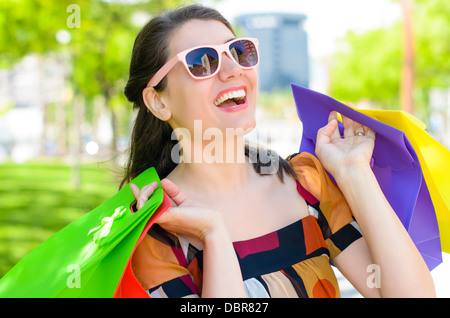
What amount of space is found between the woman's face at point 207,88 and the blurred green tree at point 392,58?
1182cm

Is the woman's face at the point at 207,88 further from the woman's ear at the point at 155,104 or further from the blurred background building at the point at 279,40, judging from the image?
the blurred background building at the point at 279,40

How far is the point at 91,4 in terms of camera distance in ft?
32.0

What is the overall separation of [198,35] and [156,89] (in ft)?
0.92

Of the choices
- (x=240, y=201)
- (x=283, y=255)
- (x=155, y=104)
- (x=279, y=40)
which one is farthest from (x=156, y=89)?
(x=279, y=40)

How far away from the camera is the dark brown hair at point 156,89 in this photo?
1.94 m

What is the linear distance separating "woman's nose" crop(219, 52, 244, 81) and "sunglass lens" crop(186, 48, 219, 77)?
30 millimetres

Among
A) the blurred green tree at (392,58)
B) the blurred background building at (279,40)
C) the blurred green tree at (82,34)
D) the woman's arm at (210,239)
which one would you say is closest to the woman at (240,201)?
the woman's arm at (210,239)

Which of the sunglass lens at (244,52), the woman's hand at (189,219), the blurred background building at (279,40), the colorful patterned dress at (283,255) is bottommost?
the colorful patterned dress at (283,255)

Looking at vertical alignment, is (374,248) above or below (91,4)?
below

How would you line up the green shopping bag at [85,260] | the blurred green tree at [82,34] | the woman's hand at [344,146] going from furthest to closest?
the blurred green tree at [82,34]
the woman's hand at [344,146]
the green shopping bag at [85,260]
